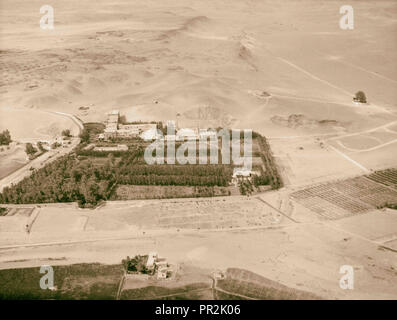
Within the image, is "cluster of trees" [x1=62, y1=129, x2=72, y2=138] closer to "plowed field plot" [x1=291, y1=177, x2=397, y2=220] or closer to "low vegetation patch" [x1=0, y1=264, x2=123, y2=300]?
"low vegetation patch" [x1=0, y1=264, x2=123, y2=300]

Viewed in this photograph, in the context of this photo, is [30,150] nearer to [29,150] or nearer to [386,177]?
[29,150]

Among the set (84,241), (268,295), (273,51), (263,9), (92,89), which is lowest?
(268,295)

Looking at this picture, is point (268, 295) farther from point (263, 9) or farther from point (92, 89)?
point (263, 9)

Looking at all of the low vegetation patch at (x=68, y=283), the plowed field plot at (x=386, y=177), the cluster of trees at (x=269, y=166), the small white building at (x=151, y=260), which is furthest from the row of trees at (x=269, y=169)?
the low vegetation patch at (x=68, y=283)

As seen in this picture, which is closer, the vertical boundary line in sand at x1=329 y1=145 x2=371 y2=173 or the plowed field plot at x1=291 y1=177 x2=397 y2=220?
the plowed field plot at x1=291 y1=177 x2=397 y2=220

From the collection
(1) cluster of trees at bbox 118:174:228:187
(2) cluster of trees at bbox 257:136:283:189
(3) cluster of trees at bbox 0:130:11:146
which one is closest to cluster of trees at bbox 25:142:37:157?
(3) cluster of trees at bbox 0:130:11:146

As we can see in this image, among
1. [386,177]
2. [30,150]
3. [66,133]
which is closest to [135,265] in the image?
[30,150]

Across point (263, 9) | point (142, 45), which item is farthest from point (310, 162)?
point (263, 9)
